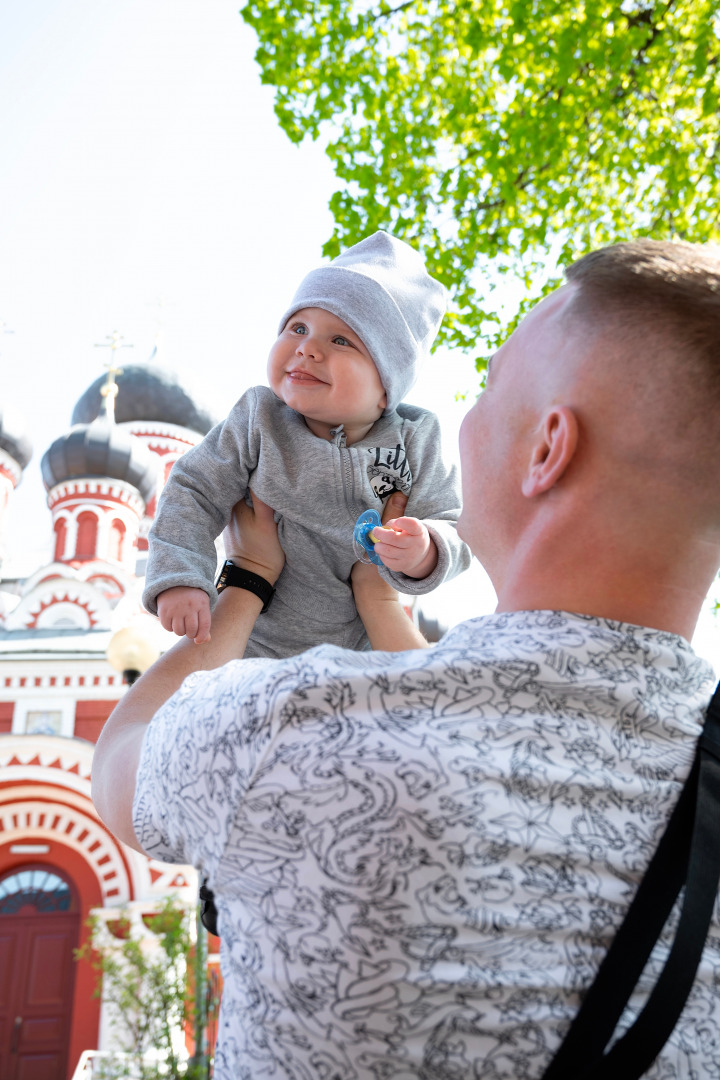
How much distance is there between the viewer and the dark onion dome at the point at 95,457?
20.4 meters

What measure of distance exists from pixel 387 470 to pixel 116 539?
61.6ft

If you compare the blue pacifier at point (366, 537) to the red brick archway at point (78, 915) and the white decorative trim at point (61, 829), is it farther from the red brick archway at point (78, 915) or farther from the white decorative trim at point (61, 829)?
the white decorative trim at point (61, 829)

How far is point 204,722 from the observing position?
3.63 ft

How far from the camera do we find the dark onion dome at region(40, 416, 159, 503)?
20.4 meters

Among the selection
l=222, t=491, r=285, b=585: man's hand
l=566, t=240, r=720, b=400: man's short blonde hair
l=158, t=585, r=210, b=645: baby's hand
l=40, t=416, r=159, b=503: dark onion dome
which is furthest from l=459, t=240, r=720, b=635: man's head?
l=40, t=416, r=159, b=503: dark onion dome

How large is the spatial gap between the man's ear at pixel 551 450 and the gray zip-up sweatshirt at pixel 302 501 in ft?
2.51

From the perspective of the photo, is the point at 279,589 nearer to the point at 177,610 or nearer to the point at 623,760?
the point at 177,610

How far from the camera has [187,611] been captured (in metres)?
1.94

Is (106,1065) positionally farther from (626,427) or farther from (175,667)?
(626,427)

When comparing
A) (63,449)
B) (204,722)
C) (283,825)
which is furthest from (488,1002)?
(63,449)

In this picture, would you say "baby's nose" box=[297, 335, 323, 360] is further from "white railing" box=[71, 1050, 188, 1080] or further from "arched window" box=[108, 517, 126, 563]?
"arched window" box=[108, 517, 126, 563]

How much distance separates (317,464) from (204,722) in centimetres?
114

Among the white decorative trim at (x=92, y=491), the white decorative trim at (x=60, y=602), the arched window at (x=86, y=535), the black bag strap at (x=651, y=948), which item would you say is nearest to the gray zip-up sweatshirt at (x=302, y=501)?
the black bag strap at (x=651, y=948)

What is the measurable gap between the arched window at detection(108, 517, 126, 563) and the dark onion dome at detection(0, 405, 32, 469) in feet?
15.3
